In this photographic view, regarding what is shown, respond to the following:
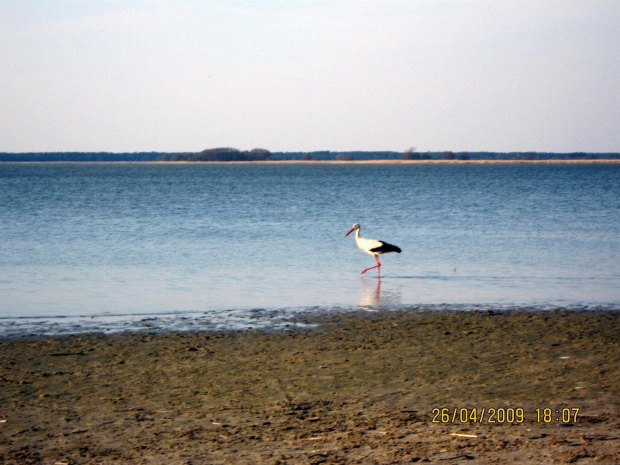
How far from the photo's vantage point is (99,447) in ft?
20.2

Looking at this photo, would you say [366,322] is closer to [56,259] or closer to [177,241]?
[56,259]

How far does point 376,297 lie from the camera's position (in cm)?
1462

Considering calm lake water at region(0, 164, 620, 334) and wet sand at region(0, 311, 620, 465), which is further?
calm lake water at region(0, 164, 620, 334)

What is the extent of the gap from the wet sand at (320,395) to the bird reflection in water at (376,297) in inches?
81.7

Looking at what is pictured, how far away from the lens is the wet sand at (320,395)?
6.02 metres
